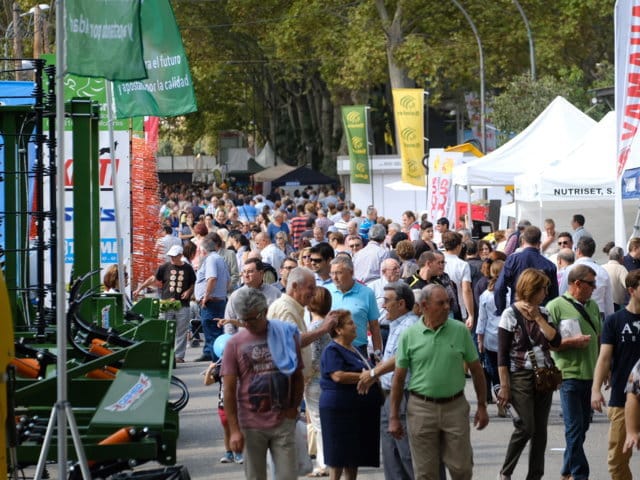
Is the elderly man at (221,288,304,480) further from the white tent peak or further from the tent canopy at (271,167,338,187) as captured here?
the white tent peak

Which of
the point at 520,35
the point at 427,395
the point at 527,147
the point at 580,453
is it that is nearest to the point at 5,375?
the point at 427,395

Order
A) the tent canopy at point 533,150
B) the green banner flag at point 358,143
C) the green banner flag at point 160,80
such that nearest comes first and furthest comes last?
the green banner flag at point 160,80 → the tent canopy at point 533,150 → the green banner flag at point 358,143

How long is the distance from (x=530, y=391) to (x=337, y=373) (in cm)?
140

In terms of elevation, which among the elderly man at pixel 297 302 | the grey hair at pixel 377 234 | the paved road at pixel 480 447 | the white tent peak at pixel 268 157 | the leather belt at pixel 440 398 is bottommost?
the paved road at pixel 480 447

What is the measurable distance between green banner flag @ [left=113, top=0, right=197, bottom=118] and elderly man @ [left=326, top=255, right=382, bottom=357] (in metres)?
3.28

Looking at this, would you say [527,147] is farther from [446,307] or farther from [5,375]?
[5,375]

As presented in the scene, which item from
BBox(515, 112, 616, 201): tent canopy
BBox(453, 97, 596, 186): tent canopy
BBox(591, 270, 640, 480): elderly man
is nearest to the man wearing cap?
BBox(515, 112, 616, 201): tent canopy

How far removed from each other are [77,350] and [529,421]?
3110 millimetres

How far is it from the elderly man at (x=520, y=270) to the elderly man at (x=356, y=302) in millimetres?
2553

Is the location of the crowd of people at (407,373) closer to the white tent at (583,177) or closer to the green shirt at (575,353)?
the green shirt at (575,353)

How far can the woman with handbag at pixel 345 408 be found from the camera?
8.90 m

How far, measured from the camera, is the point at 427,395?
8.30 m

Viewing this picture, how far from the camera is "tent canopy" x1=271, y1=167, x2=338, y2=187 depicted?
5828cm

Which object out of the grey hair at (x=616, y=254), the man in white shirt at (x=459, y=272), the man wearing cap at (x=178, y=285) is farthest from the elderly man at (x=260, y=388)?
the man wearing cap at (x=178, y=285)
